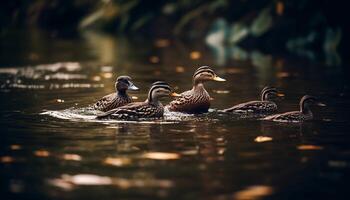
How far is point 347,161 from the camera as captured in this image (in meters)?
11.2

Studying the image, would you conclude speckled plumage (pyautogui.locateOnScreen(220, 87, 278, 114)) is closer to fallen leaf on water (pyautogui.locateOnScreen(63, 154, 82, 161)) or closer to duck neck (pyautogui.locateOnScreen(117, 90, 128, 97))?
duck neck (pyautogui.locateOnScreen(117, 90, 128, 97))

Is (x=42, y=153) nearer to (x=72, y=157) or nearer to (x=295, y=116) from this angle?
(x=72, y=157)

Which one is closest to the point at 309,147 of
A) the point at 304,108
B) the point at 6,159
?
the point at 304,108

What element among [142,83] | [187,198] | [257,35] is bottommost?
[187,198]

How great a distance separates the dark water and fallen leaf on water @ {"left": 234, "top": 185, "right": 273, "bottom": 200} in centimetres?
1

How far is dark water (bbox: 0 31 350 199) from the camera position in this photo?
987 cm

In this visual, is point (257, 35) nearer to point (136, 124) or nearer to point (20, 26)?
point (136, 124)

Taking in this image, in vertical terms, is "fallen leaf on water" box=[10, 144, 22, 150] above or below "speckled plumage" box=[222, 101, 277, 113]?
below

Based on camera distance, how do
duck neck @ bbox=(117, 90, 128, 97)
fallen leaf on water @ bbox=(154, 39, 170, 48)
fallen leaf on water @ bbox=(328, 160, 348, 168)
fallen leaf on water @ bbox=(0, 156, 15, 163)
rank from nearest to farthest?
fallen leaf on water @ bbox=(328, 160, 348, 168)
fallen leaf on water @ bbox=(0, 156, 15, 163)
duck neck @ bbox=(117, 90, 128, 97)
fallen leaf on water @ bbox=(154, 39, 170, 48)

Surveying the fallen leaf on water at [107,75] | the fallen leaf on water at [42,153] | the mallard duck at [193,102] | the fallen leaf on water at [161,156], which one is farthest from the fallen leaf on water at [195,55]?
the fallen leaf on water at [161,156]

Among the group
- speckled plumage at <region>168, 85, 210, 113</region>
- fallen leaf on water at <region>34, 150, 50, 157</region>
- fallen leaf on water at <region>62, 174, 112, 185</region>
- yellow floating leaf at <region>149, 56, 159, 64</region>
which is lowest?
fallen leaf on water at <region>62, 174, 112, 185</region>

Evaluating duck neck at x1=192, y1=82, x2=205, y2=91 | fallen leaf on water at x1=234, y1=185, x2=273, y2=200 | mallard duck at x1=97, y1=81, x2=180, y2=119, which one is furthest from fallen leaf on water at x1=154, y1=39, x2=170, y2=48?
fallen leaf on water at x1=234, y1=185, x2=273, y2=200

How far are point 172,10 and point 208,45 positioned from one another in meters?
8.81

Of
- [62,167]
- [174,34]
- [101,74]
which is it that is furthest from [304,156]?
[174,34]
